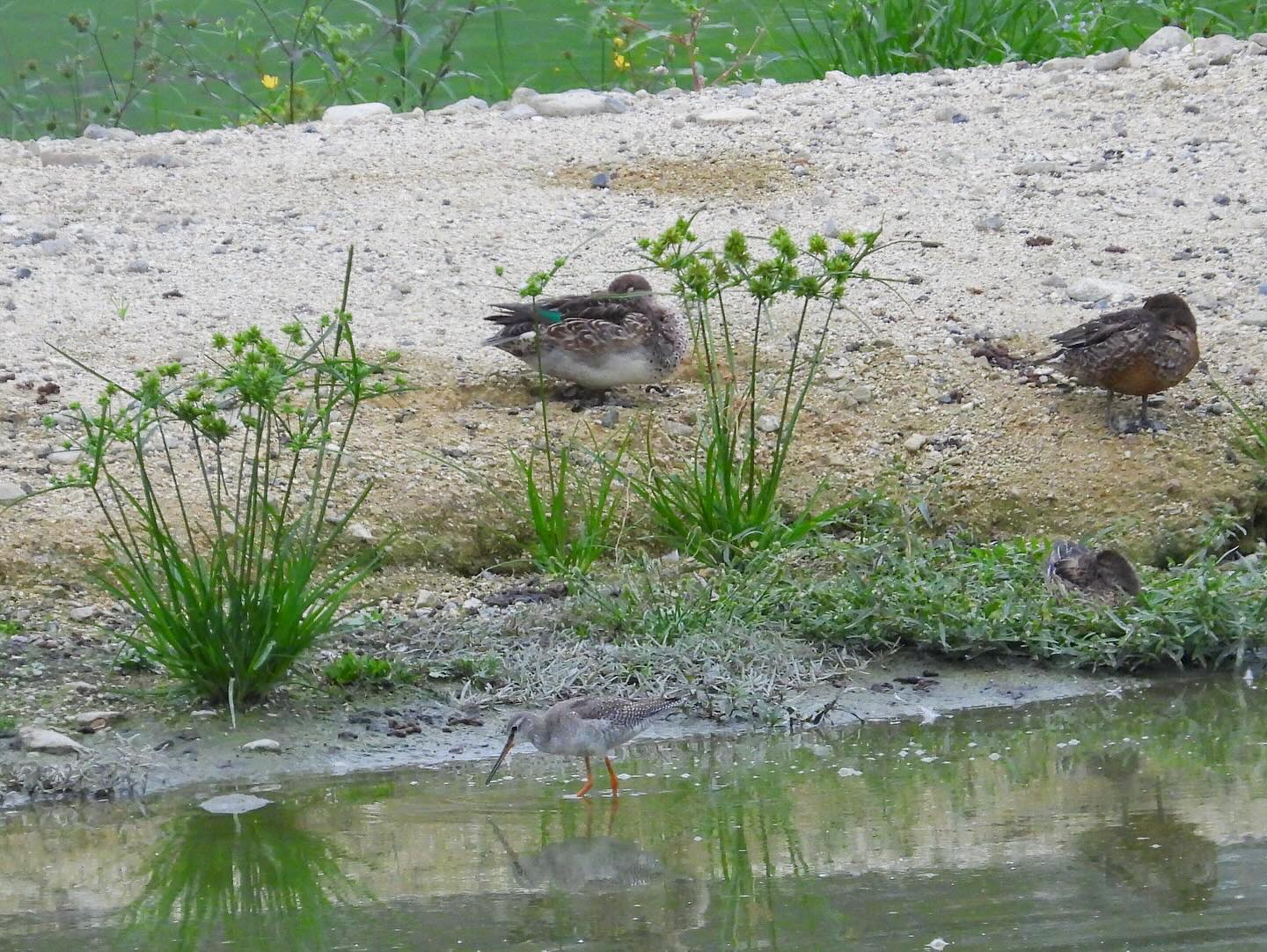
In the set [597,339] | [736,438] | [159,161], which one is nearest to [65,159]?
[159,161]

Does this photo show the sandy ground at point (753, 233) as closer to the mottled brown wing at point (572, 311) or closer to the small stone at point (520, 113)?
the small stone at point (520, 113)

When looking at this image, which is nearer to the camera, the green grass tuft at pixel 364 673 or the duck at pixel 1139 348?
the green grass tuft at pixel 364 673

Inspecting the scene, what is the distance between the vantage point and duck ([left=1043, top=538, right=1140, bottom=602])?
6.37 m

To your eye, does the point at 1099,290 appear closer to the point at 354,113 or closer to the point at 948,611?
the point at 948,611

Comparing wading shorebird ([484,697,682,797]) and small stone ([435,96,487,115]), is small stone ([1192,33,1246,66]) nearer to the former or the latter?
small stone ([435,96,487,115])

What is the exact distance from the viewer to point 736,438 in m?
7.20

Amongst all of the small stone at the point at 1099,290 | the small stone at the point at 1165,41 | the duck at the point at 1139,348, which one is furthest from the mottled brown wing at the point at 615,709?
the small stone at the point at 1165,41

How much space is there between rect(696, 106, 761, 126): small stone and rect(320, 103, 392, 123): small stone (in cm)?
206

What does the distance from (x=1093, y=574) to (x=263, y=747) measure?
114 inches

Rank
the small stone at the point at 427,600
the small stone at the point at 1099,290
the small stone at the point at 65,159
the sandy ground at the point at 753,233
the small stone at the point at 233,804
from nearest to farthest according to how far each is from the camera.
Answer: the small stone at the point at 233,804
the small stone at the point at 427,600
the sandy ground at the point at 753,233
the small stone at the point at 1099,290
the small stone at the point at 65,159

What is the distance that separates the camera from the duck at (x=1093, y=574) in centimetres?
637

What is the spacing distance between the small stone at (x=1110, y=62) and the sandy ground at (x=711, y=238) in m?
0.03

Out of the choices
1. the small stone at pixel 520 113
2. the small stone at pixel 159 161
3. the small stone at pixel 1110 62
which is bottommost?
the small stone at pixel 159 161

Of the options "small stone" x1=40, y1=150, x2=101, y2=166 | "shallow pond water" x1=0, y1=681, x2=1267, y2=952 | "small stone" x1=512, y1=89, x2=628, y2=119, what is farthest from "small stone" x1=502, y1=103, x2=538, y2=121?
"shallow pond water" x1=0, y1=681, x2=1267, y2=952
